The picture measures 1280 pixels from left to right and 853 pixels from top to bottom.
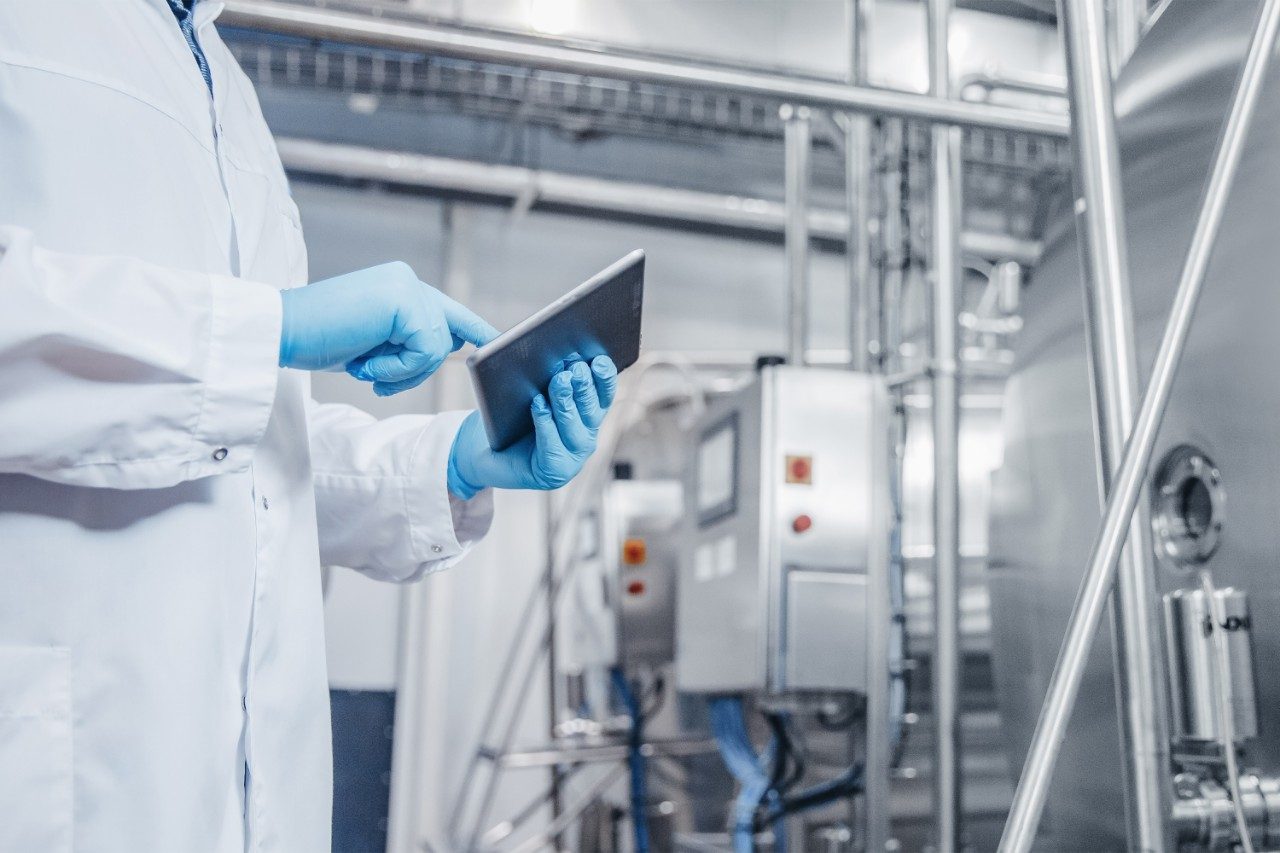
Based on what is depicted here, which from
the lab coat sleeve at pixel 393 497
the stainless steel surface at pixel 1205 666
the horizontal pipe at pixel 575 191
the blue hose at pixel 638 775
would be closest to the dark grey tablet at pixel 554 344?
the lab coat sleeve at pixel 393 497

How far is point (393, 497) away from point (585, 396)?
25 centimetres

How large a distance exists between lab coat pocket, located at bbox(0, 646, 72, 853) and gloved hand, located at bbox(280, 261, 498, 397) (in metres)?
0.25

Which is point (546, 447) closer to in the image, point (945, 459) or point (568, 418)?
point (568, 418)

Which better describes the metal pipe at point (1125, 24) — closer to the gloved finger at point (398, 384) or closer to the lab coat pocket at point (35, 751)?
the gloved finger at point (398, 384)

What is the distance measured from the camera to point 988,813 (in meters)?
2.54

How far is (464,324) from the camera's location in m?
0.96

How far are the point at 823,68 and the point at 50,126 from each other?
318 centimetres

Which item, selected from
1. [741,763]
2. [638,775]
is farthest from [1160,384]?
[638,775]

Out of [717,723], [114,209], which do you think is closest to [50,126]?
[114,209]

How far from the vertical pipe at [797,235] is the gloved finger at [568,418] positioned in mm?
1492

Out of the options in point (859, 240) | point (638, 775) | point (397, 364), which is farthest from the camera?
point (638, 775)

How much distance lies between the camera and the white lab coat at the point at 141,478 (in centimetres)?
73

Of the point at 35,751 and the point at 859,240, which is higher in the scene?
the point at 859,240

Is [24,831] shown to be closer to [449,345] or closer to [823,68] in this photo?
[449,345]
